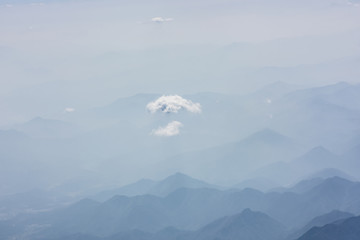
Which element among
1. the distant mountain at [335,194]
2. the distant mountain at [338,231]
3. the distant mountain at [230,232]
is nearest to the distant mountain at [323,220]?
the distant mountain at [230,232]

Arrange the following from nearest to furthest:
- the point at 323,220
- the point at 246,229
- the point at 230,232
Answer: the point at 323,220, the point at 230,232, the point at 246,229

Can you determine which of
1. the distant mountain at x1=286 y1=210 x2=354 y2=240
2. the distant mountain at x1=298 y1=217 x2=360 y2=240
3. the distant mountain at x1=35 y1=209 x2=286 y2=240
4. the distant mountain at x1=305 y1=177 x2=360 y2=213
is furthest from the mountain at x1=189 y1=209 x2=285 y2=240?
the distant mountain at x1=305 y1=177 x2=360 y2=213

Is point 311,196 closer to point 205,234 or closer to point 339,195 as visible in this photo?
point 339,195

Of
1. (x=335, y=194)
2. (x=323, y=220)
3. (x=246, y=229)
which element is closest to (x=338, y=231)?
(x=323, y=220)

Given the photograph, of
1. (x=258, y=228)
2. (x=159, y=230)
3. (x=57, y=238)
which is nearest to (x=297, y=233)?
(x=258, y=228)

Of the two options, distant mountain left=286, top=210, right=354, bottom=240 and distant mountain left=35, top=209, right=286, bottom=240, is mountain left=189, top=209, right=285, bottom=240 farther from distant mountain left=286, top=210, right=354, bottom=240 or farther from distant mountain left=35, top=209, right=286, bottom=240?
distant mountain left=286, top=210, right=354, bottom=240

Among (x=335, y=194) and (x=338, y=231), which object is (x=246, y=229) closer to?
(x=338, y=231)
